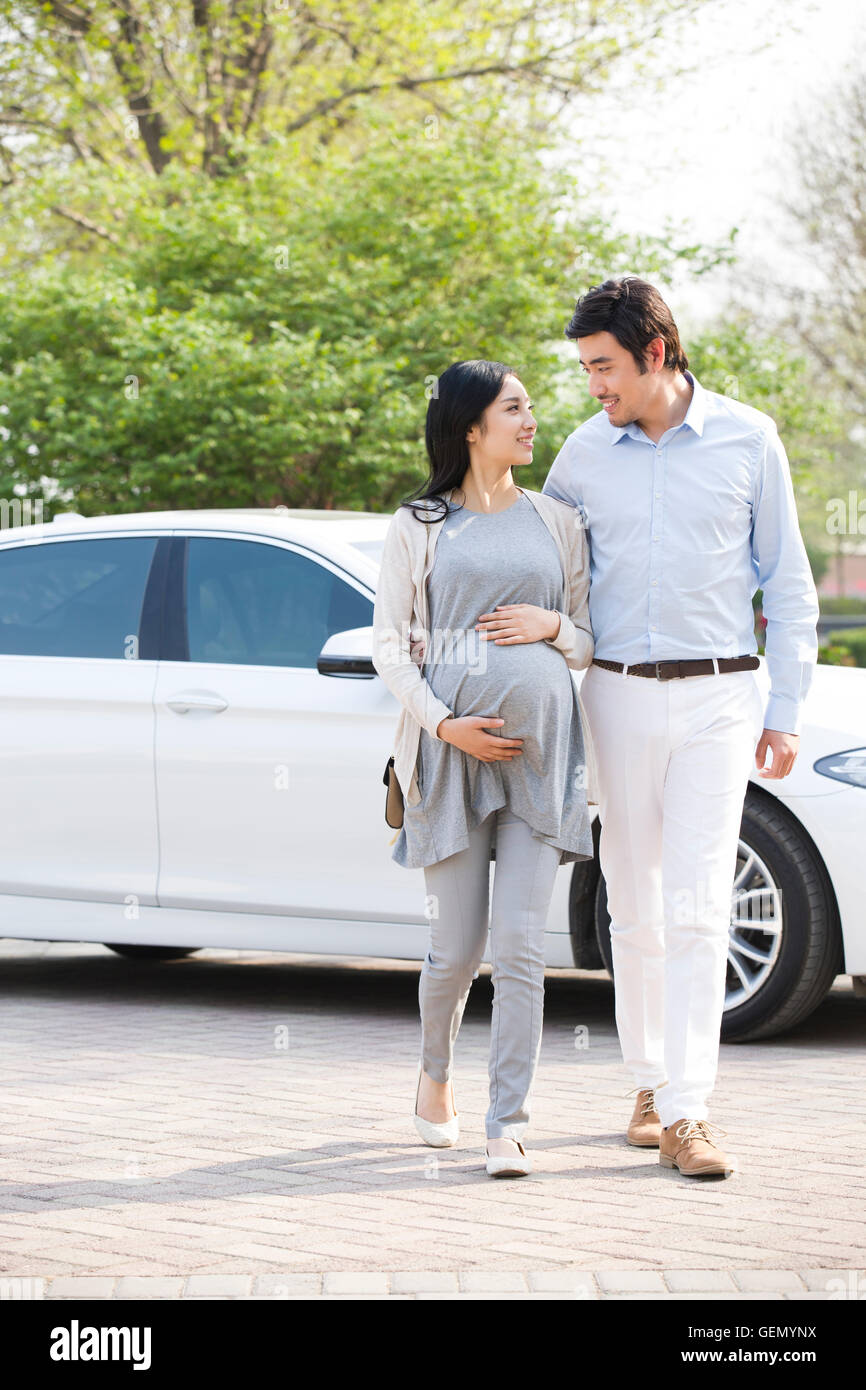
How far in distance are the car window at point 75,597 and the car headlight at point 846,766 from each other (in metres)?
2.46

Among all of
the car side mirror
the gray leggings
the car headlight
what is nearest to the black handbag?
the gray leggings

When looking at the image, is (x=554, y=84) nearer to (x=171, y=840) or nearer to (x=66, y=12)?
(x=66, y=12)

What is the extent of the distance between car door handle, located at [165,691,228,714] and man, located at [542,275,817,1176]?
79.7 inches

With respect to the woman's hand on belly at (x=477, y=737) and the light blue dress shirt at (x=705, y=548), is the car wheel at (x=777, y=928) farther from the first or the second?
the woman's hand on belly at (x=477, y=737)

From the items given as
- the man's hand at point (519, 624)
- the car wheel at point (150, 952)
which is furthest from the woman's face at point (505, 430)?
the car wheel at point (150, 952)

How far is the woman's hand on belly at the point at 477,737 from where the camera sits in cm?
416

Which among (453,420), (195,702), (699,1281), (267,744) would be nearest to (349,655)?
(267,744)

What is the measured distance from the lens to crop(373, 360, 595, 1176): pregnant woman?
13.8ft

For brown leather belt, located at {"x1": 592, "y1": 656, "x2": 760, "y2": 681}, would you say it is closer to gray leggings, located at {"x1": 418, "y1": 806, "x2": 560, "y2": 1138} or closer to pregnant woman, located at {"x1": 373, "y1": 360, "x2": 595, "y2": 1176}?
pregnant woman, located at {"x1": 373, "y1": 360, "x2": 595, "y2": 1176}

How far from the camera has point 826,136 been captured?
99.3 feet

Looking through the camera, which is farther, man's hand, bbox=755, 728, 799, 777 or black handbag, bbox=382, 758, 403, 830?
black handbag, bbox=382, 758, 403, 830

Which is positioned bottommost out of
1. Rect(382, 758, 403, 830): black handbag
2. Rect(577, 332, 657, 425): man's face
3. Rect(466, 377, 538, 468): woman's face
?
Rect(382, 758, 403, 830): black handbag
